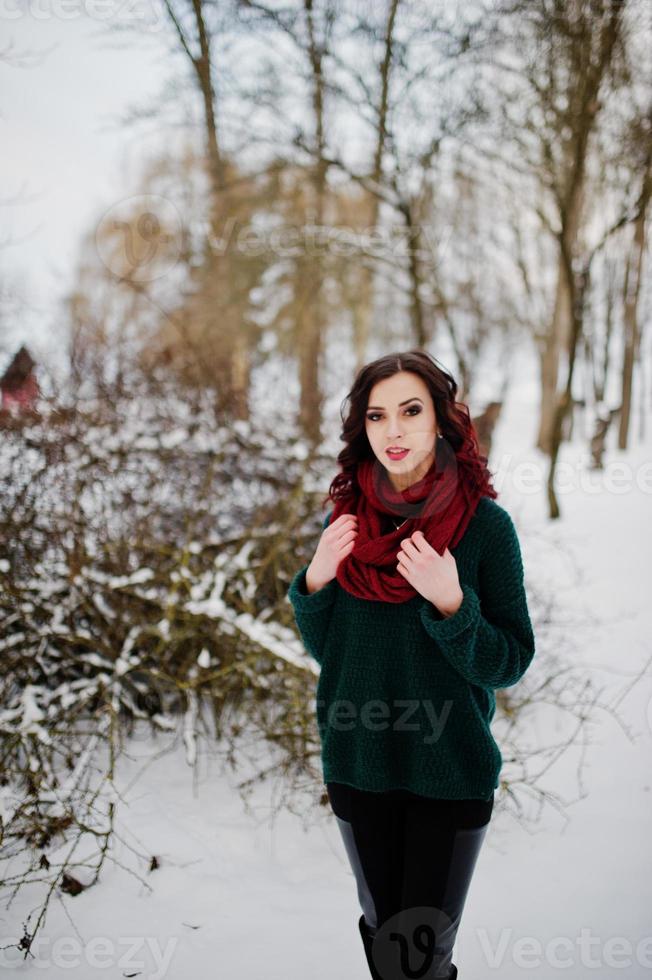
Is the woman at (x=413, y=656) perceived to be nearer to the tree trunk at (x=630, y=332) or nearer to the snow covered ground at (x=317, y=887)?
the snow covered ground at (x=317, y=887)

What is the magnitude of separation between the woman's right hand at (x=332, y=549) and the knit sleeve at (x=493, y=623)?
24 centimetres

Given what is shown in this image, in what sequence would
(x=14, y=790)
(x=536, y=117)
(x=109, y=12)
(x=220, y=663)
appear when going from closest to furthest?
1. (x=14, y=790)
2. (x=220, y=663)
3. (x=109, y=12)
4. (x=536, y=117)

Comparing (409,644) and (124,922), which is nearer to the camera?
(409,644)

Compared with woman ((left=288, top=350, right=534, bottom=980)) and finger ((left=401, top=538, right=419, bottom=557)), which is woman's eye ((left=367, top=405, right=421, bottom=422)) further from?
finger ((left=401, top=538, right=419, bottom=557))

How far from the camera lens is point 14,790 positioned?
2.80m

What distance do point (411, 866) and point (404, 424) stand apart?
1.09 metres

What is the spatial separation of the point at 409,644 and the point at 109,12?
499cm

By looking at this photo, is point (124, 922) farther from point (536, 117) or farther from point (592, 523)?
point (536, 117)

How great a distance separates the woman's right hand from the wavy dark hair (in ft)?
0.85

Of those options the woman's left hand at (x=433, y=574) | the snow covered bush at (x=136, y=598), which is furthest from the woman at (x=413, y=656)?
the snow covered bush at (x=136, y=598)

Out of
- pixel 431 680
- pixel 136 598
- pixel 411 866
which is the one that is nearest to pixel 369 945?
pixel 411 866

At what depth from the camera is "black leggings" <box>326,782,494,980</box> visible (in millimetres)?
1395


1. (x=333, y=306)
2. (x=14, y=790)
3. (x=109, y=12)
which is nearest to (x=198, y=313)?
(x=333, y=306)

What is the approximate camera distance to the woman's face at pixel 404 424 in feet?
4.87
